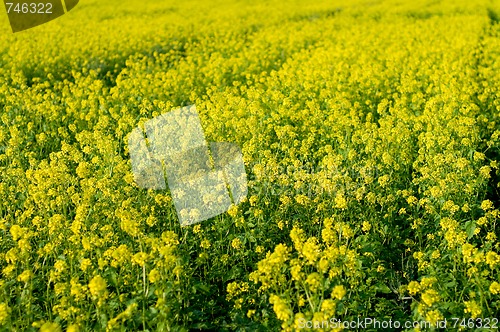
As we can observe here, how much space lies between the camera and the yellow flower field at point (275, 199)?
340 centimetres

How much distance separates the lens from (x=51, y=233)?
4.00 m

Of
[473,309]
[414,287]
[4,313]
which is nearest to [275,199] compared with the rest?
[414,287]

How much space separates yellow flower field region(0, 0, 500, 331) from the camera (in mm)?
3398

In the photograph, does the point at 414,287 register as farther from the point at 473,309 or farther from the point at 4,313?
the point at 4,313

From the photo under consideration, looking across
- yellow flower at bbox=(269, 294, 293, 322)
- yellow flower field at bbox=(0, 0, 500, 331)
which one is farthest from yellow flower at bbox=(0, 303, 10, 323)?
yellow flower at bbox=(269, 294, 293, 322)

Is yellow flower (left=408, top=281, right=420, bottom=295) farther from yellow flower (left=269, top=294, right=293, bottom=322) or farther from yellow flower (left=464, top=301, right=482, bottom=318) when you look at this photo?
yellow flower (left=269, top=294, right=293, bottom=322)

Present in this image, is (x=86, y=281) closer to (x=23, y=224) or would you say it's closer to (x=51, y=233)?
(x=51, y=233)

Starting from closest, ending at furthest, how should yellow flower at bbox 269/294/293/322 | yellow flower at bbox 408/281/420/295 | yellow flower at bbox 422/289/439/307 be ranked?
yellow flower at bbox 269/294/293/322, yellow flower at bbox 422/289/439/307, yellow flower at bbox 408/281/420/295

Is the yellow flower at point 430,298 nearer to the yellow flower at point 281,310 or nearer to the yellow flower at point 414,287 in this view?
the yellow flower at point 414,287

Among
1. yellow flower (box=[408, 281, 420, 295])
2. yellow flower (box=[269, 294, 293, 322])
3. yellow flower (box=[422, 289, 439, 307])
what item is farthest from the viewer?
yellow flower (box=[408, 281, 420, 295])

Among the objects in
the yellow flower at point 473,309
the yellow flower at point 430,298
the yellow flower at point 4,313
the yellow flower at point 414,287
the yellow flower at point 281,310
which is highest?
the yellow flower at point 4,313

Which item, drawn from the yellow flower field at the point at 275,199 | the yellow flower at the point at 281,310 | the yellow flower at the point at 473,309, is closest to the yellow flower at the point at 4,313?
the yellow flower field at the point at 275,199

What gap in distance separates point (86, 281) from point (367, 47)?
9030mm

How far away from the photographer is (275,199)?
504 cm
